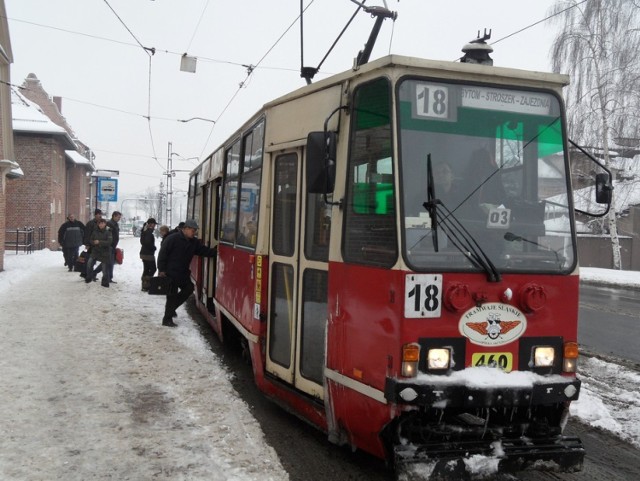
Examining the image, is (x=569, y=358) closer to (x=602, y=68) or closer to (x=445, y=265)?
(x=445, y=265)

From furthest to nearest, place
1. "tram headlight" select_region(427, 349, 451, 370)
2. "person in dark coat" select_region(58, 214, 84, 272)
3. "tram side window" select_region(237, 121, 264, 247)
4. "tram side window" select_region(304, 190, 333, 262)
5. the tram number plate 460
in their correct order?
"person in dark coat" select_region(58, 214, 84, 272), "tram side window" select_region(237, 121, 264, 247), "tram side window" select_region(304, 190, 333, 262), the tram number plate 460, "tram headlight" select_region(427, 349, 451, 370)

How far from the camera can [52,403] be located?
5699 mm

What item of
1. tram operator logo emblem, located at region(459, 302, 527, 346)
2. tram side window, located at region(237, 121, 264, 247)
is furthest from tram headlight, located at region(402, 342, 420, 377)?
tram side window, located at region(237, 121, 264, 247)

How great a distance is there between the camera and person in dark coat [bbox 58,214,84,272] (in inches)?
746

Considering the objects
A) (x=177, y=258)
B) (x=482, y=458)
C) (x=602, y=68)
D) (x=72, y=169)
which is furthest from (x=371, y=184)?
(x=72, y=169)

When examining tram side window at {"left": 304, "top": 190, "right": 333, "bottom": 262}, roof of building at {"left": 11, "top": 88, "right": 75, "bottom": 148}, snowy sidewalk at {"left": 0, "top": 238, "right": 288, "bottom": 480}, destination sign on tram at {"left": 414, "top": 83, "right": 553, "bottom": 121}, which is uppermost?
roof of building at {"left": 11, "top": 88, "right": 75, "bottom": 148}

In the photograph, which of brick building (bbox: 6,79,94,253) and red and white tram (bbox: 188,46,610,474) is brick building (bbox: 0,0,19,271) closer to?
brick building (bbox: 6,79,94,253)

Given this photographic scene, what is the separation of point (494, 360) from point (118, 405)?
359 centimetres

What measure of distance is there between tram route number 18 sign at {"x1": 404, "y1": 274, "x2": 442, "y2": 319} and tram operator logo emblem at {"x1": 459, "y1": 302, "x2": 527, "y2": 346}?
0.22 m

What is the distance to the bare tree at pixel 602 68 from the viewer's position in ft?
84.3

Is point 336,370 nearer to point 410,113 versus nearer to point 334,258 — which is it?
point 334,258

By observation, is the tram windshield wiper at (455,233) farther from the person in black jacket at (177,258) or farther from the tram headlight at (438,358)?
the person in black jacket at (177,258)

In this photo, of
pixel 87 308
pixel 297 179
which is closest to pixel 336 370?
pixel 297 179

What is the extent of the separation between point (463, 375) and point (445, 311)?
41cm
